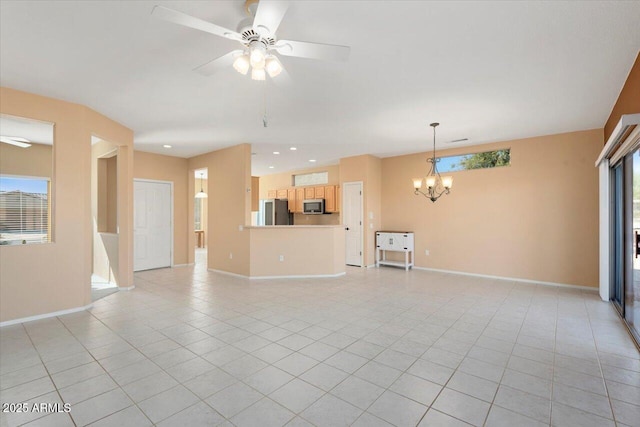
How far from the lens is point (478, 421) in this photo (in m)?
1.82

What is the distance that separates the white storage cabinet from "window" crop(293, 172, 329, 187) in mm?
2527

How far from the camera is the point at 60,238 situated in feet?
12.2

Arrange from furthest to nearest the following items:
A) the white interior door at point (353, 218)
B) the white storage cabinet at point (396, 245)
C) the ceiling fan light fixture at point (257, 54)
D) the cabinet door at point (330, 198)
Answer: the cabinet door at point (330, 198)
the white interior door at point (353, 218)
the white storage cabinet at point (396, 245)
the ceiling fan light fixture at point (257, 54)

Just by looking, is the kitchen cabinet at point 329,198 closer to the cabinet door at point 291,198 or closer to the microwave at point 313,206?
the microwave at point 313,206

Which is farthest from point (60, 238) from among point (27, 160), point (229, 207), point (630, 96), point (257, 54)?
point (630, 96)

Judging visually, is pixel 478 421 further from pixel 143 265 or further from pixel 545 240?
pixel 143 265

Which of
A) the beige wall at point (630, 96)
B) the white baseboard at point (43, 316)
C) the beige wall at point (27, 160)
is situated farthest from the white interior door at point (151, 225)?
the beige wall at point (630, 96)

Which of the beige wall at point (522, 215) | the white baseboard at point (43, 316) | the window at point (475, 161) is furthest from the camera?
the window at point (475, 161)

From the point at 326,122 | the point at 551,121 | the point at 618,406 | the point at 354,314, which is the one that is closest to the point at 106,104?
the point at 326,122

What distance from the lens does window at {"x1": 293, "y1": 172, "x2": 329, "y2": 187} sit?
344 inches

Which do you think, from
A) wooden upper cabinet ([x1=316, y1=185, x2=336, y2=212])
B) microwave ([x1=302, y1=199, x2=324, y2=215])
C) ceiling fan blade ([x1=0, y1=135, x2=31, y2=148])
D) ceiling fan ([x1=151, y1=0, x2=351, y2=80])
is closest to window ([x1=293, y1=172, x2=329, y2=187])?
wooden upper cabinet ([x1=316, y1=185, x2=336, y2=212])

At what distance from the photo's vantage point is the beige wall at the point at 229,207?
5977 mm

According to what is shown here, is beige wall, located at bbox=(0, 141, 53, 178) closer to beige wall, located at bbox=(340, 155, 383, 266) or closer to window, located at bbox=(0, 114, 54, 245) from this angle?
window, located at bbox=(0, 114, 54, 245)

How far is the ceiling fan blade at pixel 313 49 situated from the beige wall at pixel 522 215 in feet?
16.3
